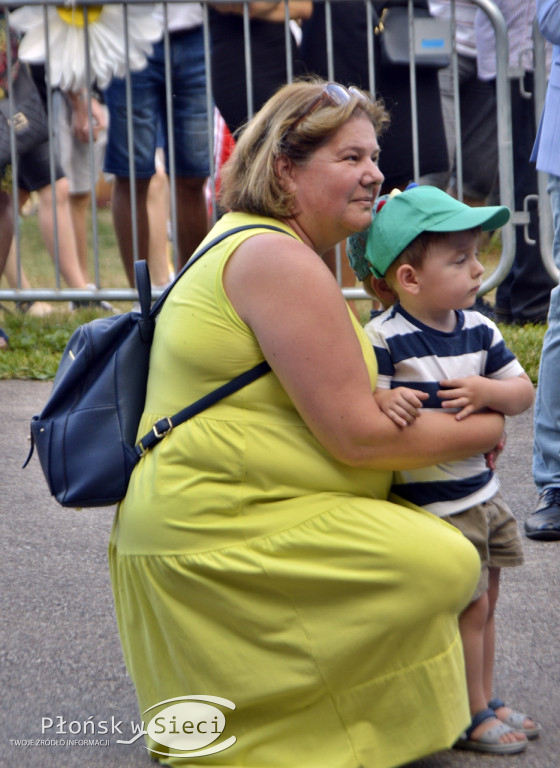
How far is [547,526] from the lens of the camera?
3.61 metres

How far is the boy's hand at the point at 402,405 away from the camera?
225cm

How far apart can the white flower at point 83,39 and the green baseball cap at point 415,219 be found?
381 centimetres

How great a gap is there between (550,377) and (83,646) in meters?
1.68

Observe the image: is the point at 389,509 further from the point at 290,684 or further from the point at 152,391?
the point at 152,391

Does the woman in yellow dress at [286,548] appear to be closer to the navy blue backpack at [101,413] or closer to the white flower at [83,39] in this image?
the navy blue backpack at [101,413]

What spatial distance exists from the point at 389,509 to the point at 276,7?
12.8 ft

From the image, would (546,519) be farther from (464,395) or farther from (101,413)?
(101,413)

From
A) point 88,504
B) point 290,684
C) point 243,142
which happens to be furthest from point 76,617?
point 243,142

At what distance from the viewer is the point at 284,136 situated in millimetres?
2393

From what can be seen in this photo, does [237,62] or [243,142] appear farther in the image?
[237,62]

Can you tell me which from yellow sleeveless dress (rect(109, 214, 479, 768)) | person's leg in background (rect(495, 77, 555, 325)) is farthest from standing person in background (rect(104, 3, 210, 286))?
yellow sleeveless dress (rect(109, 214, 479, 768))

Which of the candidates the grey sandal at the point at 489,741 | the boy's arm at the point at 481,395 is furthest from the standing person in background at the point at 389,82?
the grey sandal at the point at 489,741

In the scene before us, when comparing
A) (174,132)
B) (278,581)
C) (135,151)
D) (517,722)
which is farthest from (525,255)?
(278,581)

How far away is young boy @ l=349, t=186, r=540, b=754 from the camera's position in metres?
2.36
